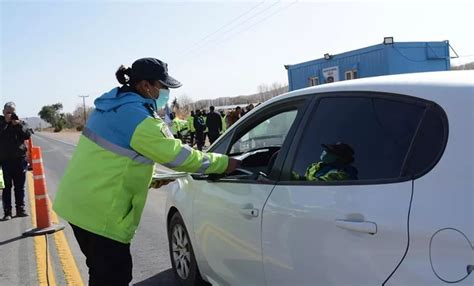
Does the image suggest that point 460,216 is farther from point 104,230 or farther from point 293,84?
point 293,84

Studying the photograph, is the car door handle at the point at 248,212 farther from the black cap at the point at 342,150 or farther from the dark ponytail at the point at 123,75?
the dark ponytail at the point at 123,75

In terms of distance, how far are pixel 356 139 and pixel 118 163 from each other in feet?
4.60

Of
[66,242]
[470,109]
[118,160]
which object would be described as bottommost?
[66,242]

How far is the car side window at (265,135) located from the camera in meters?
3.57

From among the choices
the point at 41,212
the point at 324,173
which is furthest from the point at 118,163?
the point at 41,212

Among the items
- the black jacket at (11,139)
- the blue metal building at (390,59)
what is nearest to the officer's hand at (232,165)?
the black jacket at (11,139)

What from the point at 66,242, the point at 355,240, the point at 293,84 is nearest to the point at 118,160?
the point at 355,240

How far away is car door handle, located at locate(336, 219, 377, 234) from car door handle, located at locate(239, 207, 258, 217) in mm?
788

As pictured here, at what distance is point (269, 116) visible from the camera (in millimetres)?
3564

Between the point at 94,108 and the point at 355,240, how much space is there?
1846mm

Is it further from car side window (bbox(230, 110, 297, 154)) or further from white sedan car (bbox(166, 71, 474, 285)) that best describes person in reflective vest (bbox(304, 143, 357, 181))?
car side window (bbox(230, 110, 297, 154))

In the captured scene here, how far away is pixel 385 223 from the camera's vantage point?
219 centimetres

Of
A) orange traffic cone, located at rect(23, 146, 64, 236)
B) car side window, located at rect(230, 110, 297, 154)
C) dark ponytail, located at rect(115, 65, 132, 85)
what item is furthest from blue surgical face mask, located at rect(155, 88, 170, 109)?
orange traffic cone, located at rect(23, 146, 64, 236)

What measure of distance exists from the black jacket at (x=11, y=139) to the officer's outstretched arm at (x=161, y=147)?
20.4 feet
